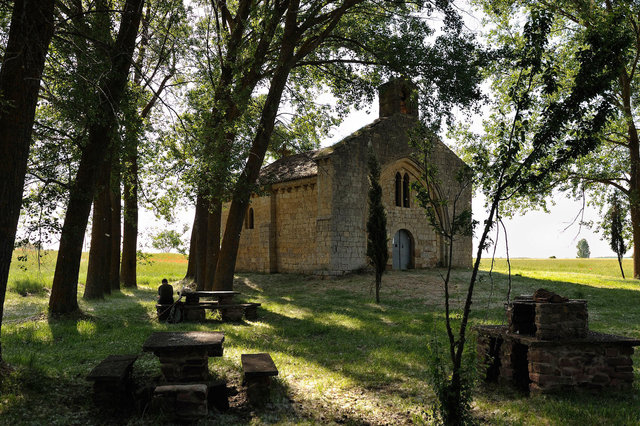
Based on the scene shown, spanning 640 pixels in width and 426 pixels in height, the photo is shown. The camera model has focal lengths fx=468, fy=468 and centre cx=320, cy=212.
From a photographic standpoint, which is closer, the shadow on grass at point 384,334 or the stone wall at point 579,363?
the shadow on grass at point 384,334

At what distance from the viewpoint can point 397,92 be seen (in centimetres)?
2602

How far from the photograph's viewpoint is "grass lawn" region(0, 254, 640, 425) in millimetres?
5602

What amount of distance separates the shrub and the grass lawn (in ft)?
0.82

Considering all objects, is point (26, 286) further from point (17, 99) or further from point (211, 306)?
point (17, 99)

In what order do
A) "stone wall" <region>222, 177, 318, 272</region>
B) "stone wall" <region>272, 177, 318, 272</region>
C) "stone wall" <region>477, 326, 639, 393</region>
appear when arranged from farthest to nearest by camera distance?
1. "stone wall" <region>222, 177, 318, 272</region>
2. "stone wall" <region>272, 177, 318, 272</region>
3. "stone wall" <region>477, 326, 639, 393</region>

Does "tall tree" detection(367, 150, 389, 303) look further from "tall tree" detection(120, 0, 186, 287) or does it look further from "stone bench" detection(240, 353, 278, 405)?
"stone bench" detection(240, 353, 278, 405)

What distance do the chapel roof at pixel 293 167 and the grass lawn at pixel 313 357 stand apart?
8461 millimetres

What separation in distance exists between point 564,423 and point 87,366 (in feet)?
22.2

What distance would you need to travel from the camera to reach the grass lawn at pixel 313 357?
5.60 m

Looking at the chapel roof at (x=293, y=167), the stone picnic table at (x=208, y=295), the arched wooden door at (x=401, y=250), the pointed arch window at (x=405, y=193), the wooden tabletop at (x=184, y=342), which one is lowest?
the wooden tabletop at (x=184, y=342)

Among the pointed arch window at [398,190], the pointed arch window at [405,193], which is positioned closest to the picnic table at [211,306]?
the pointed arch window at [398,190]

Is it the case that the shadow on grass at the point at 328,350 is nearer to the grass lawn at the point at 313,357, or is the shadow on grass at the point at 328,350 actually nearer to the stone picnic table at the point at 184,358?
the grass lawn at the point at 313,357

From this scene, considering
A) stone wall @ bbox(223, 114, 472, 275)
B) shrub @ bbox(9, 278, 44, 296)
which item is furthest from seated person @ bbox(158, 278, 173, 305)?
stone wall @ bbox(223, 114, 472, 275)

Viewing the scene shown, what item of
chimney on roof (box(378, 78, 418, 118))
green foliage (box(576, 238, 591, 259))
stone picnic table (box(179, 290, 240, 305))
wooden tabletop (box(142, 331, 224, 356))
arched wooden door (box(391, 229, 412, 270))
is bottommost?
wooden tabletop (box(142, 331, 224, 356))
